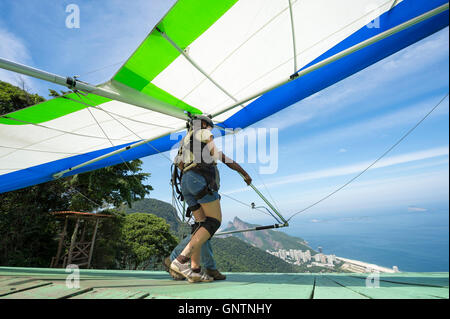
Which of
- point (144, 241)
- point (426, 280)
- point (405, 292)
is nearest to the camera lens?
point (405, 292)

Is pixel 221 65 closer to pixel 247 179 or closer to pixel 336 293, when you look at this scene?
pixel 247 179

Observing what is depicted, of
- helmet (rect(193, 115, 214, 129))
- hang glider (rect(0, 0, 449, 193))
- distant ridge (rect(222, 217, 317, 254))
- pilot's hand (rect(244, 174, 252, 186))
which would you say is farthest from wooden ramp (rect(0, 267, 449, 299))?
distant ridge (rect(222, 217, 317, 254))

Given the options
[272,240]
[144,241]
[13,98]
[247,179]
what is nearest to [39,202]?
[13,98]

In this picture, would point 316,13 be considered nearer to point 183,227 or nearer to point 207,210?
point 207,210

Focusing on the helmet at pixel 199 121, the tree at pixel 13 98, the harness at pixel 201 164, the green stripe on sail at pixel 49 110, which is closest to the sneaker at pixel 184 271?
the harness at pixel 201 164

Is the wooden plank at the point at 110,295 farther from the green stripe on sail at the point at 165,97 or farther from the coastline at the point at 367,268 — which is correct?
the green stripe on sail at the point at 165,97
